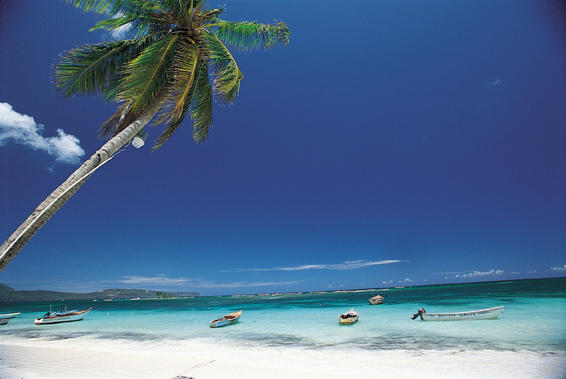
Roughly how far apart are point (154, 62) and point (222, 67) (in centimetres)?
143

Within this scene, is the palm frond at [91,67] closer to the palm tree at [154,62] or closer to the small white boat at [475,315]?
the palm tree at [154,62]

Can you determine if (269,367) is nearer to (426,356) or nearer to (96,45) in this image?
(426,356)

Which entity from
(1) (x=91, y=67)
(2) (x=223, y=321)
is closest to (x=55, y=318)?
(2) (x=223, y=321)

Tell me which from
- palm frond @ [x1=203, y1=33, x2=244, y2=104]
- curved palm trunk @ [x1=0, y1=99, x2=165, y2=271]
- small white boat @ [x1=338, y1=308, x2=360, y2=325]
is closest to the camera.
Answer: curved palm trunk @ [x1=0, y1=99, x2=165, y2=271]

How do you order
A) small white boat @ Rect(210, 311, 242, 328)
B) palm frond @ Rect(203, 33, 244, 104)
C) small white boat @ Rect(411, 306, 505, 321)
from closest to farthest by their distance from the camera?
palm frond @ Rect(203, 33, 244, 104)
small white boat @ Rect(411, 306, 505, 321)
small white boat @ Rect(210, 311, 242, 328)

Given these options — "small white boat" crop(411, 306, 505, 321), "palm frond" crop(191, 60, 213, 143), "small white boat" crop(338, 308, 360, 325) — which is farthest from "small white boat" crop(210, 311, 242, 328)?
"palm frond" crop(191, 60, 213, 143)

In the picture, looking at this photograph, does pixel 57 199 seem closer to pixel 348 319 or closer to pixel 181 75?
pixel 181 75

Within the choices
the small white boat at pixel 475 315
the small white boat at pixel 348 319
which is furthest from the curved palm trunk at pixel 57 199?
the small white boat at pixel 475 315

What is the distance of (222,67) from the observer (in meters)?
5.28

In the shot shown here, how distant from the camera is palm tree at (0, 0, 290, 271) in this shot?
411 centimetres

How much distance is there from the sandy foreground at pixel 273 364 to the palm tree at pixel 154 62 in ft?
20.3

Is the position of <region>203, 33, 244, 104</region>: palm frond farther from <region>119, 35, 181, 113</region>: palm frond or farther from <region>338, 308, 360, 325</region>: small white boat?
<region>338, 308, 360, 325</region>: small white boat

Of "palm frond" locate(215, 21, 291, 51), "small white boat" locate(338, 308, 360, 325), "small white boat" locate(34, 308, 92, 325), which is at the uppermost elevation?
"palm frond" locate(215, 21, 291, 51)

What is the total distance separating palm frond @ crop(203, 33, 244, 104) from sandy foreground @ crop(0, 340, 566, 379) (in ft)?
21.8
